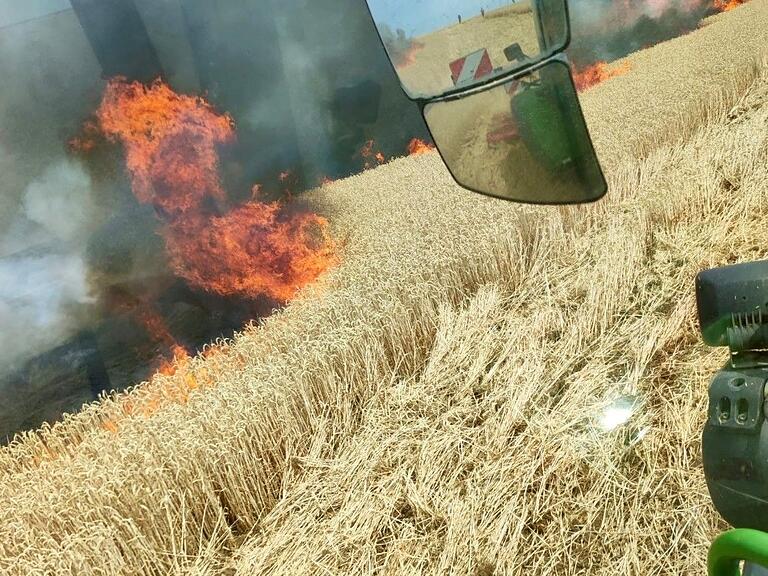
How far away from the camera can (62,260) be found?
8555 mm

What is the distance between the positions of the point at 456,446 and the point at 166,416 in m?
1.57

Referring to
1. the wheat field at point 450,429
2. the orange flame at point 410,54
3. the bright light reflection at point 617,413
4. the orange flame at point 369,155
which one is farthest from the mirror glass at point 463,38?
the orange flame at point 369,155

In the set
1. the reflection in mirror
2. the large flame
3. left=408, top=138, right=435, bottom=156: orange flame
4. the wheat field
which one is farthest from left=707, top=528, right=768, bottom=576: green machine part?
left=408, top=138, right=435, bottom=156: orange flame

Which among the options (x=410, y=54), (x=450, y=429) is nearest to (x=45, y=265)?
(x=450, y=429)

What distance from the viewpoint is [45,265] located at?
8383 mm

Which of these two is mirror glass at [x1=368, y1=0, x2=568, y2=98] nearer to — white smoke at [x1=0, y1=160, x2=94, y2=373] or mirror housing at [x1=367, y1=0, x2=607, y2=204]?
mirror housing at [x1=367, y1=0, x2=607, y2=204]

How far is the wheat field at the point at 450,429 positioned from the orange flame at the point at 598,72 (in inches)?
116

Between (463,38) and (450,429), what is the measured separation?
7.07 ft

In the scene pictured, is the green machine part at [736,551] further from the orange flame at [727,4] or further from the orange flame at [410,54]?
the orange flame at [727,4]

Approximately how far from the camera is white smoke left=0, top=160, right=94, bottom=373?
7.74 m

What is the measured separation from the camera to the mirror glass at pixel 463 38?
852 millimetres

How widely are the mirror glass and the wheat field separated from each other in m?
1.88

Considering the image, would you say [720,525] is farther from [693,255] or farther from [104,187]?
[104,187]

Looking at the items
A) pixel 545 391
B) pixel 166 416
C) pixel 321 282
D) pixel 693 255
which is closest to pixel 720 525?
pixel 545 391
